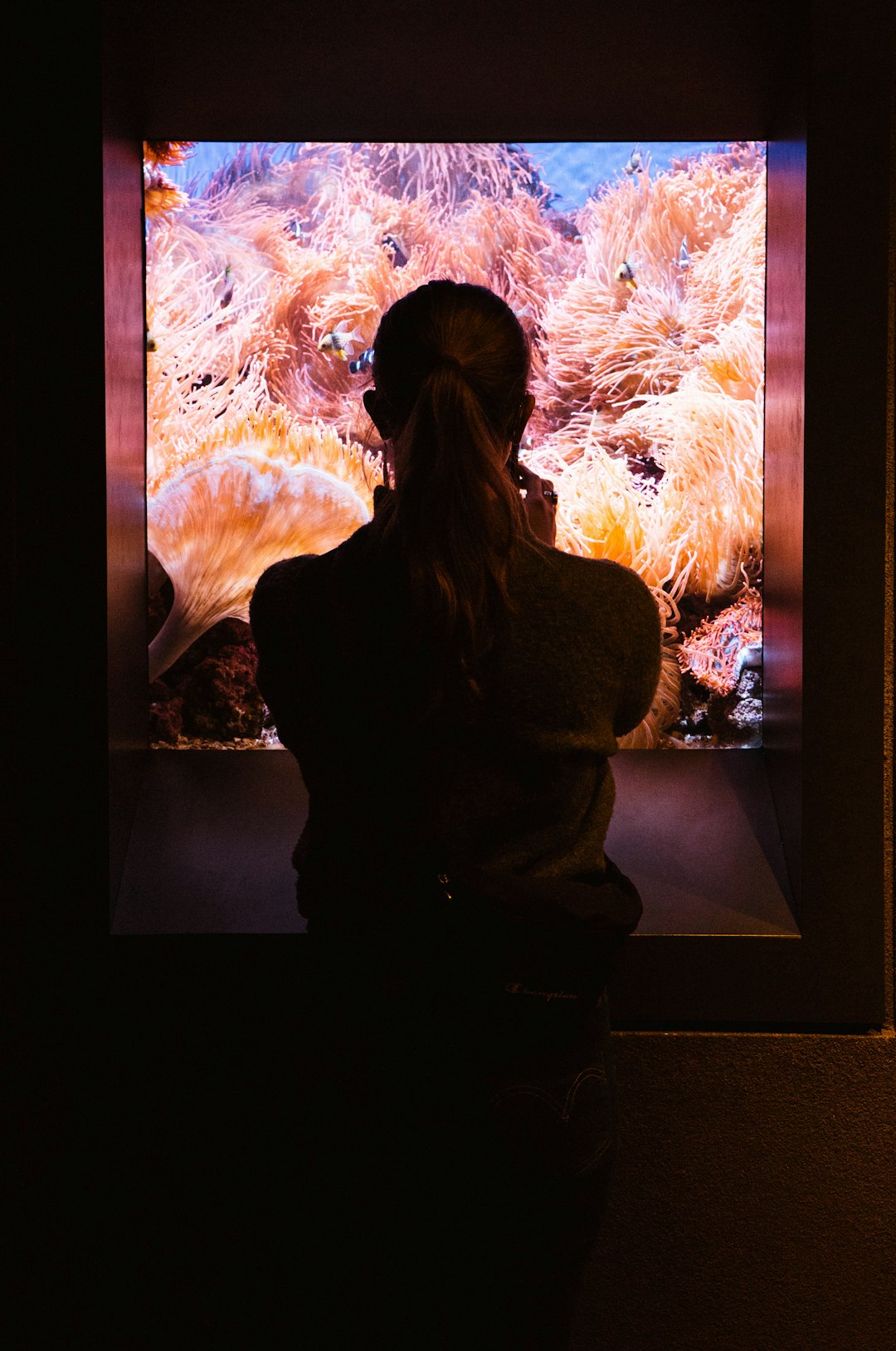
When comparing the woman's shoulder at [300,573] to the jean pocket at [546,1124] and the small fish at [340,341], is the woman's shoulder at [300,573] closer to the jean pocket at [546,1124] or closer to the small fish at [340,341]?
the jean pocket at [546,1124]

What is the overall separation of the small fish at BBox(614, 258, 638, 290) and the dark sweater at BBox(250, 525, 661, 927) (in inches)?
46.1

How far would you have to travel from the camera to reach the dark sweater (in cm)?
110

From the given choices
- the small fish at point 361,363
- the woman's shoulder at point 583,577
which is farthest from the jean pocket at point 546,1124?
the small fish at point 361,363

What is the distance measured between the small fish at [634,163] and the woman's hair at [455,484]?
118 cm

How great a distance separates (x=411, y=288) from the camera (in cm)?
208

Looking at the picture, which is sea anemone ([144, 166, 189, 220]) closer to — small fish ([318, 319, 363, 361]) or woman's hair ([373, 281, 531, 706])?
small fish ([318, 319, 363, 361])

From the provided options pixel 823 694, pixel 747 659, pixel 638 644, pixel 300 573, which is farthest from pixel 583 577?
pixel 747 659

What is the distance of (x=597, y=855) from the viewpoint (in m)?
1.19

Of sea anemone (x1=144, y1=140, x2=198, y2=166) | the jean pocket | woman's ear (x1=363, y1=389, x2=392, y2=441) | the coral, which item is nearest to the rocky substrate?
the coral

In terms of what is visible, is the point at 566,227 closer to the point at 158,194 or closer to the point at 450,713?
the point at 158,194

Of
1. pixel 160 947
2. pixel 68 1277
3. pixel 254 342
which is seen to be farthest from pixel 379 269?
pixel 68 1277

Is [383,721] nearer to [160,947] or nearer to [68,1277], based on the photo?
[160,947]

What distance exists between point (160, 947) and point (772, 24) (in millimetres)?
1895

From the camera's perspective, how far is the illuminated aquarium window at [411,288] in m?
2.04
